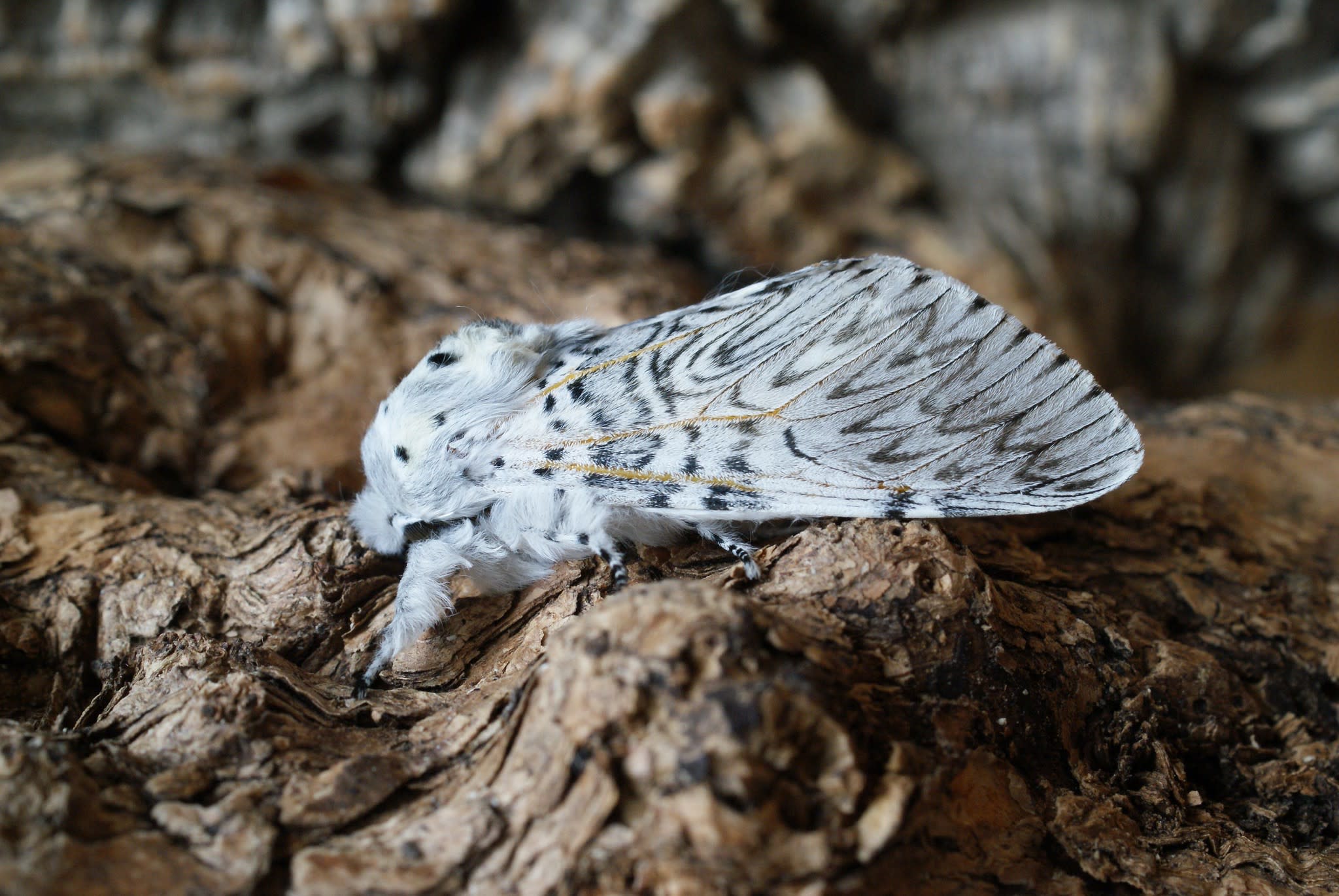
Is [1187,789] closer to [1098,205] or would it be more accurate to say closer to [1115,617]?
[1115,617]

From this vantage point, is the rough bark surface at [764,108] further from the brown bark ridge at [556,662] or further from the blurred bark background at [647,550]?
the brown bark ridge at [556,662]

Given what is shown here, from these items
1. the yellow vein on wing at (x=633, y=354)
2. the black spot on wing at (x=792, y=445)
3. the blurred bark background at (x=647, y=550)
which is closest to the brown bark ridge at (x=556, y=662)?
the blurred bark background at (x=647, y=550)

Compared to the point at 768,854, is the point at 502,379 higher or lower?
higher

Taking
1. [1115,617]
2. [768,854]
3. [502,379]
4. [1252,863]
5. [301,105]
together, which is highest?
[301,105]

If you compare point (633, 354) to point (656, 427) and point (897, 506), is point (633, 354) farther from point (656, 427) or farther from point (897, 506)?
point (897, 506)

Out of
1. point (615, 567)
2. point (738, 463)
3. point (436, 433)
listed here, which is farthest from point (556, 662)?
point (436, 433)

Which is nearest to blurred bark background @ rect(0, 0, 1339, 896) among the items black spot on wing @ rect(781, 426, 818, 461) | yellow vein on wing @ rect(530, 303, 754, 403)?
black spot on wing @ rect(781, 426, 818, 461)

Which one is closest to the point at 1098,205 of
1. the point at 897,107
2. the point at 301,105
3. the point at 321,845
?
the point at 897,107

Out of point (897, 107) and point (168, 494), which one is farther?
point (897, 107)
